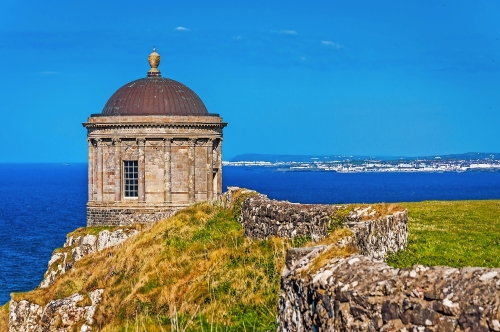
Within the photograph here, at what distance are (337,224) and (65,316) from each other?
844 cm

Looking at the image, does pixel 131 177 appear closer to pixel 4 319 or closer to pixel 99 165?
pixel 99 165

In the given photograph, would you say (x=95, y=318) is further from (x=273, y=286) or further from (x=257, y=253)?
(x=273, y=286)

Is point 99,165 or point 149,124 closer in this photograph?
point 149,124

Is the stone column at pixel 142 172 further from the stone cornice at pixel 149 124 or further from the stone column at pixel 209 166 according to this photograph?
the stone column at pixel 209 166

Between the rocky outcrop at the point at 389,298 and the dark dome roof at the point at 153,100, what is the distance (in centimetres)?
3167

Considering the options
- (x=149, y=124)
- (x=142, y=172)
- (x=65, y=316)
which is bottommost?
(x=65, y=316)

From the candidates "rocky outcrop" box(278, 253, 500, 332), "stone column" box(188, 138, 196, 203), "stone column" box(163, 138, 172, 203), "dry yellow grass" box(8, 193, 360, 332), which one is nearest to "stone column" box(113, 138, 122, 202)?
"stone column" box(163, 138, 172, 203)

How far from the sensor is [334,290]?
30.6ft

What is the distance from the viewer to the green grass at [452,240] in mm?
15722

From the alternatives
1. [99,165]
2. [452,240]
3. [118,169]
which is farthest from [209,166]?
[452,240]

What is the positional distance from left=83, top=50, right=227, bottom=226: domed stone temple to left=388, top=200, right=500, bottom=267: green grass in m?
17.5

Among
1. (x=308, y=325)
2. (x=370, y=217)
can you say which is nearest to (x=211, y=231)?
(x=370, y=217)

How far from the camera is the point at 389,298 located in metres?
8.49

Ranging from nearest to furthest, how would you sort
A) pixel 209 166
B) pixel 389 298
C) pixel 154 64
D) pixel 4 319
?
pixel 389 298
pixel 4 319
pixel 209 166
pixel 154 64
